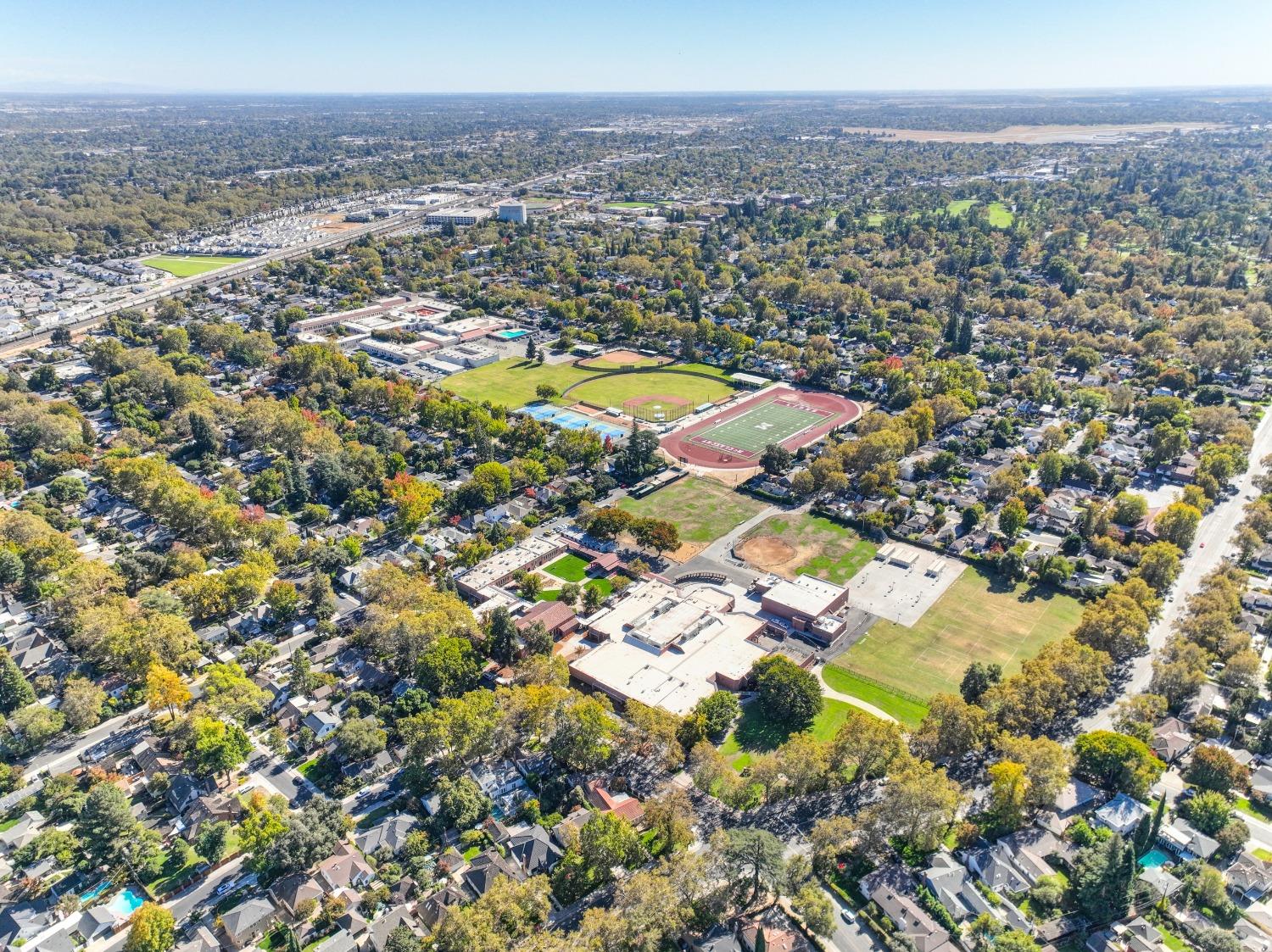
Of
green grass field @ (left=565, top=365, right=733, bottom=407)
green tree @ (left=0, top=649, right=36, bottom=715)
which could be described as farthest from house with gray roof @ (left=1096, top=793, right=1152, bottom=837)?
green grass field @ (left=565, top=365, right=733, bottom=407)

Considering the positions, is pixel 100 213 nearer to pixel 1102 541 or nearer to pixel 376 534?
pixel 376 534

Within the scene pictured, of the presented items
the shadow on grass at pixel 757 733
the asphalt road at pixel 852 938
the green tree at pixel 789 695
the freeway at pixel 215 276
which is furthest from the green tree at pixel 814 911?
the freeway at pixel 215 276

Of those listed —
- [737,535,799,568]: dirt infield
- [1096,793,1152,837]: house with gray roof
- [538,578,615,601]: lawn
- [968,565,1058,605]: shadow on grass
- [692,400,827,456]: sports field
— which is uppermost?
[1096,793,1152,837]: house with gray roof

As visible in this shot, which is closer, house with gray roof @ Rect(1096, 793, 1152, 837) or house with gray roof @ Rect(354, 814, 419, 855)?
house with gray roof @ Rect(354, 814, 419, 855)

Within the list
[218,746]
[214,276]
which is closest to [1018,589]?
[218,746]

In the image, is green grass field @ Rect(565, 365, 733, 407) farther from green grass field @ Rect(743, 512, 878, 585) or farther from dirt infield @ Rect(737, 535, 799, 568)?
dirt infield @ Rect(737, 535, 799, 568)

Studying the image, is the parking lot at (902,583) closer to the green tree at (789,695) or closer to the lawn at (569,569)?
the green tree at (789,695)

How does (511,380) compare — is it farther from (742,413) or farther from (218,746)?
(218,746)
